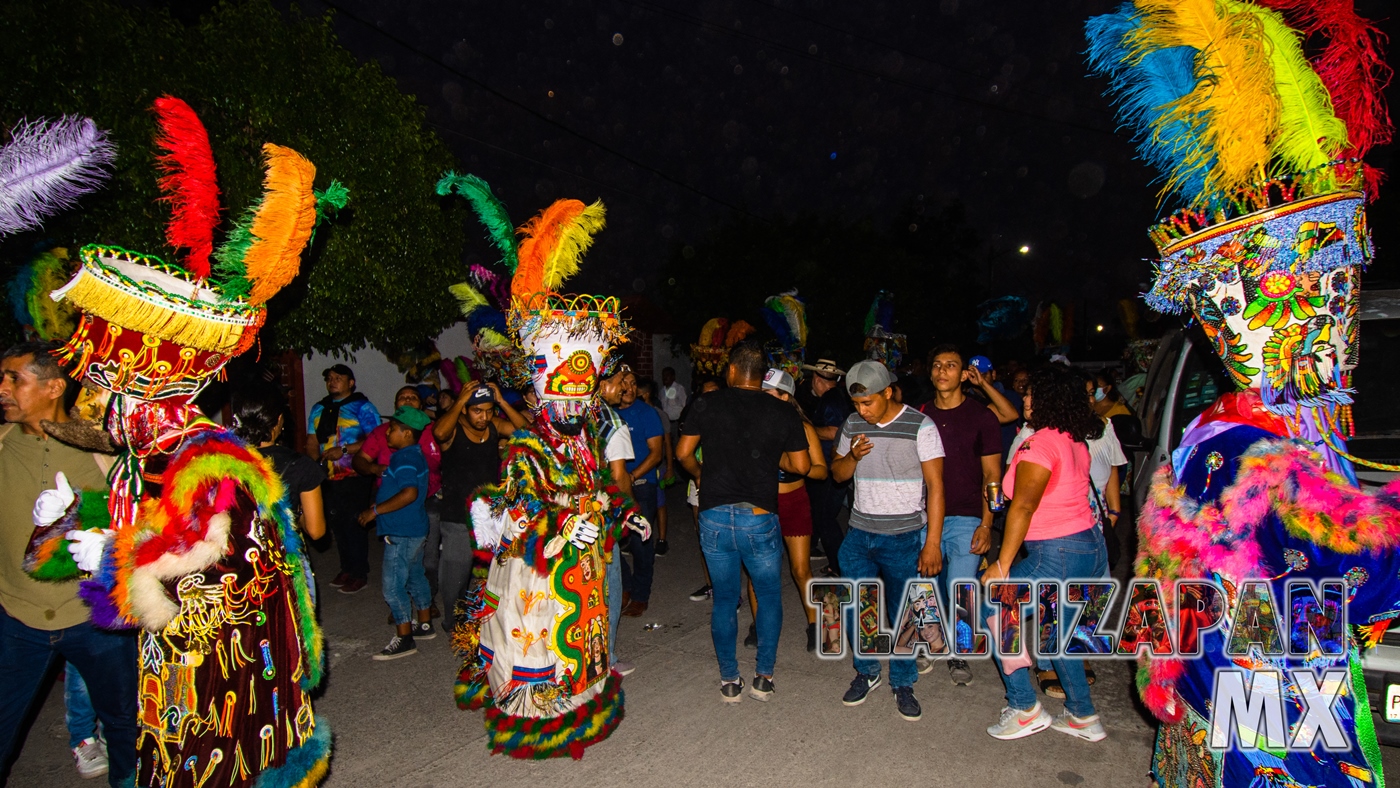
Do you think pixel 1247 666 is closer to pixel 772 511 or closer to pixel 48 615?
pixel 772 511

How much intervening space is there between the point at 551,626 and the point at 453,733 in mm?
914

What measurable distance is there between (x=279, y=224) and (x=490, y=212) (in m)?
2.05

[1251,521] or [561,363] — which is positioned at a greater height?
[561,363]

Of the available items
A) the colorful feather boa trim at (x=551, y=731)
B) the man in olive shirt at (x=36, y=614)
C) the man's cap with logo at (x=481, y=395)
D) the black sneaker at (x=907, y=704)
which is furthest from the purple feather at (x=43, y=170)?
the black sneaker at (x=907, y=704)

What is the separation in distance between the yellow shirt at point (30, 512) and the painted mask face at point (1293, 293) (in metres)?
4.01

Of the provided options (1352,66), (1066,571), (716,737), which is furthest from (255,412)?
(1352,66)

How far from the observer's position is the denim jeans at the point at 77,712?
4.03m

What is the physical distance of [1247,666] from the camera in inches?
91.3

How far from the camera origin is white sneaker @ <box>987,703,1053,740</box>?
13.5 ft

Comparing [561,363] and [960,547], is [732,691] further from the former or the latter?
[561,363]

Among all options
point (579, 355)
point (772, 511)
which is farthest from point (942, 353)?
point (579, 355)

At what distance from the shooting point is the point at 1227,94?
2.45 metres

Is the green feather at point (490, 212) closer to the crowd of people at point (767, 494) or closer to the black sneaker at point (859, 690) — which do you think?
the crowd of people at point (767, 494)

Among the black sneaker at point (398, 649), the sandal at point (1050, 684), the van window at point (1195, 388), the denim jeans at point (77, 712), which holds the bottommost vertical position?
the sandal at point (1050, 684)
